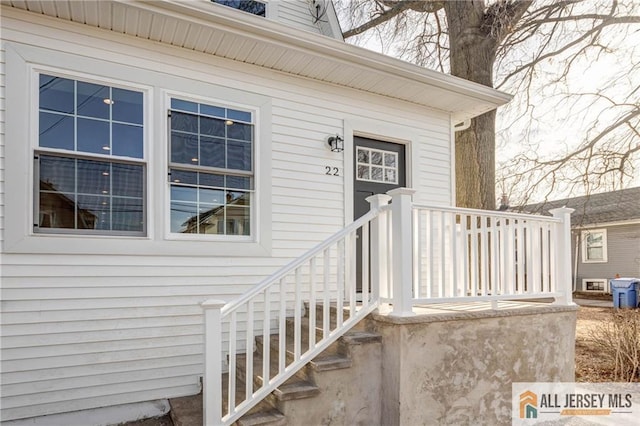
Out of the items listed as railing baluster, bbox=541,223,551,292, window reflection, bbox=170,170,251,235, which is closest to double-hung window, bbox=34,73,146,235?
window reflection, bbox=170,170,251,235

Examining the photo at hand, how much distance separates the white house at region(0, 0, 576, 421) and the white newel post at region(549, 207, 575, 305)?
2045 mm

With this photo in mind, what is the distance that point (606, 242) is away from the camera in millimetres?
13586

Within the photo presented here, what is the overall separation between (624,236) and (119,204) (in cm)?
1496

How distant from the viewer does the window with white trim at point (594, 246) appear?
1368 cm

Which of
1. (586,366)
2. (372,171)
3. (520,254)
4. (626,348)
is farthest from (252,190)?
(586,366)

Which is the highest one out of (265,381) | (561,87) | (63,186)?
(561,87)

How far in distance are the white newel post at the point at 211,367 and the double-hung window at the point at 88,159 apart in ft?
4.48

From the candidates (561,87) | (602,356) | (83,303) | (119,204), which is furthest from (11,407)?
(561,87)

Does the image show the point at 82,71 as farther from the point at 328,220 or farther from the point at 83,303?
the point at 328,220

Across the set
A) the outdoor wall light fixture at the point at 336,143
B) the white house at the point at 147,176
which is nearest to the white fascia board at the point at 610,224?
the outdoor wall light fixture at the point at 336,143

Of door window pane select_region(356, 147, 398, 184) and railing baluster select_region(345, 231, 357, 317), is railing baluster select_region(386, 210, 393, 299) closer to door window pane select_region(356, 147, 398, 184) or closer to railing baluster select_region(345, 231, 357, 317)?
railing baluster select_region(345, 231, 357, 317)

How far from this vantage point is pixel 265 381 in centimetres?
291

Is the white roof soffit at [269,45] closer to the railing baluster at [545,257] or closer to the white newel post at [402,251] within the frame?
the white newel post at [402,251]

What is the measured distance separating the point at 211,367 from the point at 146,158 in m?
1.99
